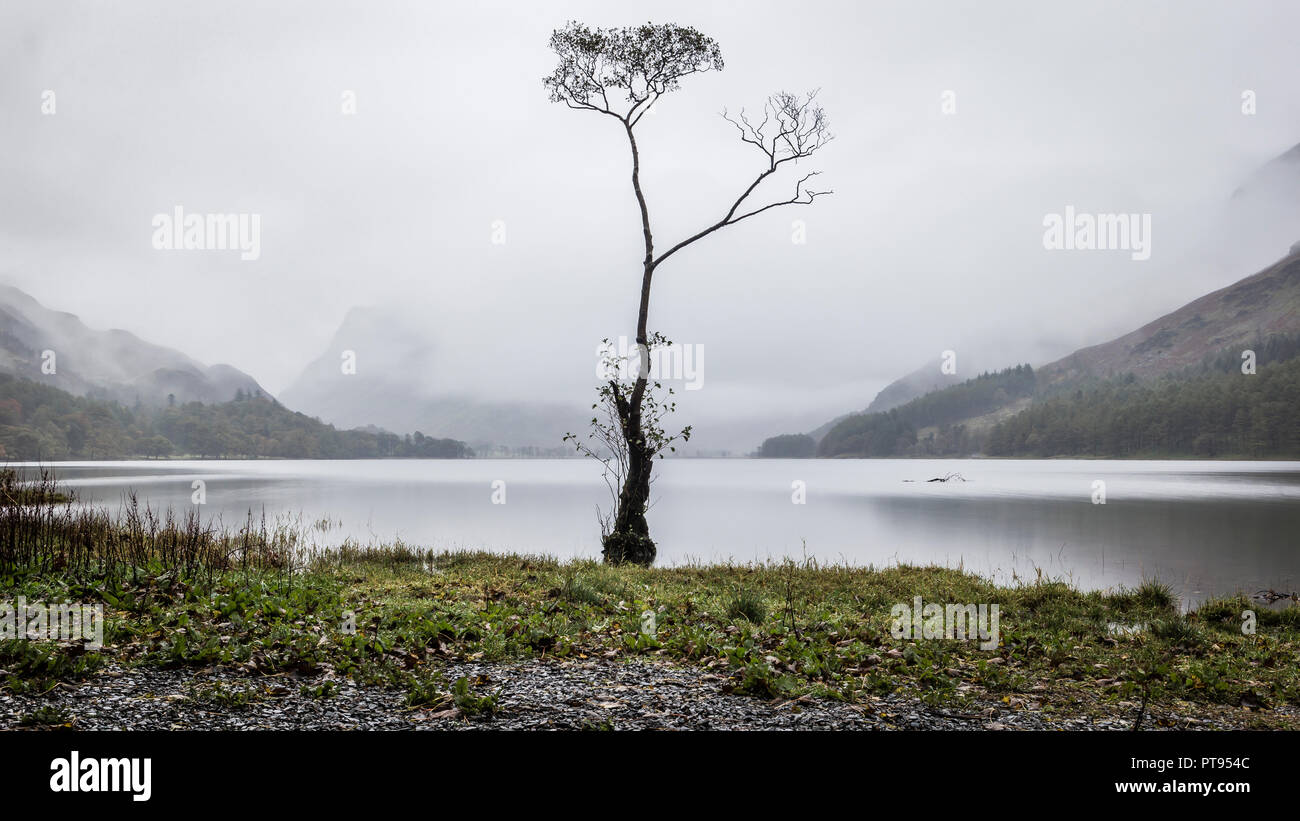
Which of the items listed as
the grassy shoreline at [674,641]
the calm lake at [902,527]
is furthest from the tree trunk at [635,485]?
the grassy shoreline at [674,641]

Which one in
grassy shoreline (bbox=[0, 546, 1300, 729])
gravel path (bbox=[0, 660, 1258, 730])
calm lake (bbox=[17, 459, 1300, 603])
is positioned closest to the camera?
gravel path (bbox=[0, 660, 1258, 730])

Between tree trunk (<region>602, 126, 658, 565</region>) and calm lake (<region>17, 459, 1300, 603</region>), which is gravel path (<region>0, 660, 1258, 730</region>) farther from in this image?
calm lake (<region>17, 459, 1300, 603</region>)

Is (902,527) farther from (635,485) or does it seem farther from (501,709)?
(501,709)

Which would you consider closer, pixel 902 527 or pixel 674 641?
pixel 674 641

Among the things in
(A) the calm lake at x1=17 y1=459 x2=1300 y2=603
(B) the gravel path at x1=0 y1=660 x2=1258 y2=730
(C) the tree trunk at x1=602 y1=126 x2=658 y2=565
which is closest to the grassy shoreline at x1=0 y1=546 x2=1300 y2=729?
(B) the gravel path at x1=0 y1=660 x2=1258 y2=730

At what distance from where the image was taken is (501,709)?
658cm

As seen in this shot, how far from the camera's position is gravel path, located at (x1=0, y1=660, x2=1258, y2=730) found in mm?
6137

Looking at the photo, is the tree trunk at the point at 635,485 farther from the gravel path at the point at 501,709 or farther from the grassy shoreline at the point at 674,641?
the gravel path at the point at 501,709

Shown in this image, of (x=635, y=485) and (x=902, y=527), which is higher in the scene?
(x=635, y=485)

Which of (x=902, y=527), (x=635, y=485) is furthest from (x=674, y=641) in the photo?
(x=902, y=527)
